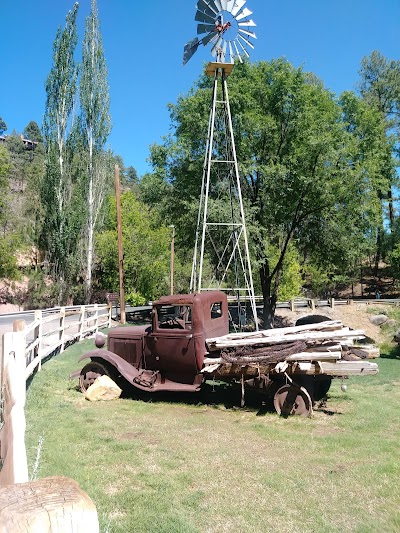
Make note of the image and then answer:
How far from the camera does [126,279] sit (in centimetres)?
3641

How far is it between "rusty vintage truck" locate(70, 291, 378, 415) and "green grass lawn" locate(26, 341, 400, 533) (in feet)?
1.37

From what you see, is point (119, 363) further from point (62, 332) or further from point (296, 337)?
point (62, 332)

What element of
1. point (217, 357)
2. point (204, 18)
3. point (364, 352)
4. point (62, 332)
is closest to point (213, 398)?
point (217, 357)

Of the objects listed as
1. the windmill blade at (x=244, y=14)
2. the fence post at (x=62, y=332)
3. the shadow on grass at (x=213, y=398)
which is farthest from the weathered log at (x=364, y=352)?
the windmill blade at (x=244, y=14)

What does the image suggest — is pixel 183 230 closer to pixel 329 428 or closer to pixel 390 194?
pixel 329 428

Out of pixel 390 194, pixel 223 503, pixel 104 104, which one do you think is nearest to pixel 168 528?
pixel 223 503

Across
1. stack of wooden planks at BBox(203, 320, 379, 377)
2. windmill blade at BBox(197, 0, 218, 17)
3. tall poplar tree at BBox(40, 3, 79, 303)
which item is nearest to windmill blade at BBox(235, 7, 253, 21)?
windmill blade at BBox(197, 0, 218, 17)

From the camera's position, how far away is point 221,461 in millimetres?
5555

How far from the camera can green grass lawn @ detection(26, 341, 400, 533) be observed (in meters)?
4.11

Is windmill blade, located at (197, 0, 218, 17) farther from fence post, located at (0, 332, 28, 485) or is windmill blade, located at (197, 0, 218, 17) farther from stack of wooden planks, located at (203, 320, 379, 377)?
fence post, located at (0, 332, 28, 485)

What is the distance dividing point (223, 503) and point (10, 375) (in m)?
2.42

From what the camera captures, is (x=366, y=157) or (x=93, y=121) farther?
(x=93, y=121)

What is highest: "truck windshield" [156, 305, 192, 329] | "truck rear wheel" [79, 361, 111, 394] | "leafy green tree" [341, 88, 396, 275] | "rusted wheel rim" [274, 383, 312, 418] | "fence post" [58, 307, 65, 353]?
"leafy green tree" [341, 88, 396, 275]

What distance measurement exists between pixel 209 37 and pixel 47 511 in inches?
616
